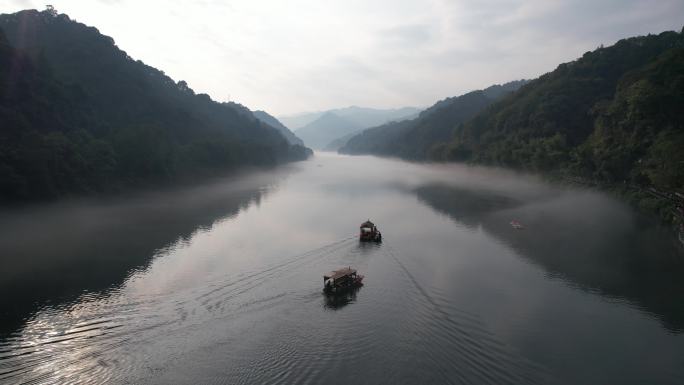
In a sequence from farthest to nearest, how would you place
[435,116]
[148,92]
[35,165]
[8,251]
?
[435,116]
[148,92]
[35,165]
[8,251]

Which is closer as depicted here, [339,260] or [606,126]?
[339,260]

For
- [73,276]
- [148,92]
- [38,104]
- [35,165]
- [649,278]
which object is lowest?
[649,278]

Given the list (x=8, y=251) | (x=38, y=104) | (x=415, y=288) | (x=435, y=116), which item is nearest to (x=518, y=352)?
(x=415, y=288)

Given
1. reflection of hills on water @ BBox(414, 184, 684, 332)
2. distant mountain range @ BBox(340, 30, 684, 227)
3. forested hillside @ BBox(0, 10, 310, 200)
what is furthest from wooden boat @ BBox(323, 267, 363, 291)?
forested hillside @ BBox(0, 10, 310, 200)

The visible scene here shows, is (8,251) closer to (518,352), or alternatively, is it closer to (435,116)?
(518,352)

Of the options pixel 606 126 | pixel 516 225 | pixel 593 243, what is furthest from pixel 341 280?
pixel 606 126

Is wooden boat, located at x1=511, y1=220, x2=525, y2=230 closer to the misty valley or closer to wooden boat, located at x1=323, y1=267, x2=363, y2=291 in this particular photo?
the misty valley

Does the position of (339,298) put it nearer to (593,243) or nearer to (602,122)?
(593,243)
